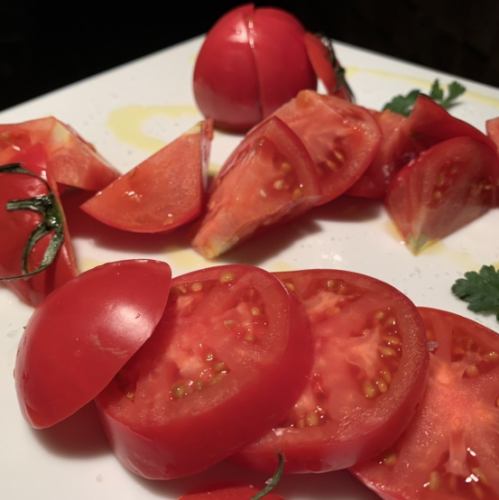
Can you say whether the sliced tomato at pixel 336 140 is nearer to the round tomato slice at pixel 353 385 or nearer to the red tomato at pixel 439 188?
the red tomato at pixel 439 188

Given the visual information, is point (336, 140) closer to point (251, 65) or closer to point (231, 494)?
point (251, 65)

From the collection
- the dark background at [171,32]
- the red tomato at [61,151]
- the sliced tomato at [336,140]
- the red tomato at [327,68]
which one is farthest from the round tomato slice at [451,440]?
the dark background at [171,32]

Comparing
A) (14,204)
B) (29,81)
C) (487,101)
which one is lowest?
(29,81)

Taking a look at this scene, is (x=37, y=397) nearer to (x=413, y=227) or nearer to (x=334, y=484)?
(x=334, y=484)

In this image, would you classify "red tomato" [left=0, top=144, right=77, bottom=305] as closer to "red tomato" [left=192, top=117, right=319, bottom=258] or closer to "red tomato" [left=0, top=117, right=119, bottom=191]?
"red tomato" [left=0, top=117, right=119, bottom=191]

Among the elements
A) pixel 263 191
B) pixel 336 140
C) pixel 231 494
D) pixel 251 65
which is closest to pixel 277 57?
pixel 251 65

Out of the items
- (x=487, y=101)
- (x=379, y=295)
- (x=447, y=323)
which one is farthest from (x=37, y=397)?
(x=487, y=101)

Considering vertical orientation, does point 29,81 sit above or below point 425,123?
below
